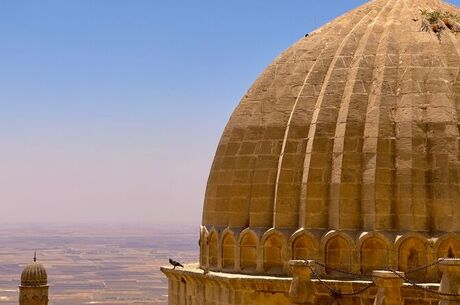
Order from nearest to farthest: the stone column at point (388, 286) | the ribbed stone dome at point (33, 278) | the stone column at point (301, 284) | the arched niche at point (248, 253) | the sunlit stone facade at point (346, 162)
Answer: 1. the stone column at point (388, 286)
2. the stone column at point (301, 284)
3. the sunlit stone facade at point (346, 162)
4. the arched niche at point (248, 253)
5. the ribbed stone dome at point (33, 278)

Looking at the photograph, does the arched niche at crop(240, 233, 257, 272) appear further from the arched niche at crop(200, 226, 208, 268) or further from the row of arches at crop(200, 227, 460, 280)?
the arched niche at crop(200, 226, 208, 268)

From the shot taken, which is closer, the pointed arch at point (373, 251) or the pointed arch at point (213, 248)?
the pointed arch at point (373, 251)

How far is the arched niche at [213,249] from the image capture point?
14289mm

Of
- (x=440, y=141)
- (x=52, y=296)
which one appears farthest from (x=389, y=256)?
(x=52, y=296)

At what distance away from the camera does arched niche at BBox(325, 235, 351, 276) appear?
43.1 ft

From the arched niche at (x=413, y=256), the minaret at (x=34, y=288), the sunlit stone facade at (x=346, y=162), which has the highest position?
the sunlit stone facade at (x=346, y=162)

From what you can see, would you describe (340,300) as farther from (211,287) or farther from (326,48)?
(326,48)

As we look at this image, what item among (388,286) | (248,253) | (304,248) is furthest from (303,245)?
(388,286)

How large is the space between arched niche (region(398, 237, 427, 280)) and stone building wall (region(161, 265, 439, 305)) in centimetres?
23

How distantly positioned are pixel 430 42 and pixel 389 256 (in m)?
3.05

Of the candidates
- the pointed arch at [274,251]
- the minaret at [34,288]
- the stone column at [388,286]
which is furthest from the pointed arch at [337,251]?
the minaret at [34,288]

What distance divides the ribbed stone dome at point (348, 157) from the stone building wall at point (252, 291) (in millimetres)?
216

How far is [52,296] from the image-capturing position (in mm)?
187000

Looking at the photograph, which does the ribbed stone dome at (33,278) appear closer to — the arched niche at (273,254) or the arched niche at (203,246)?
the arched niche at (203,246)
